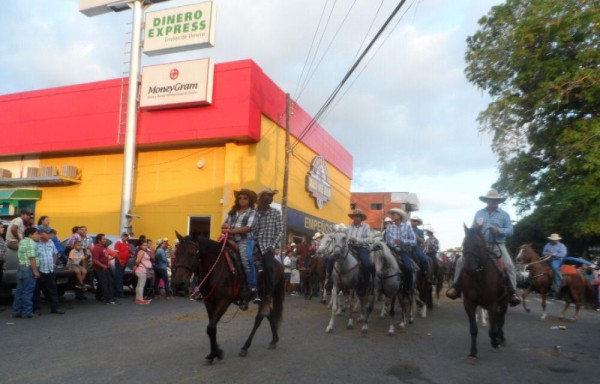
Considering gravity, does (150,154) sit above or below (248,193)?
above

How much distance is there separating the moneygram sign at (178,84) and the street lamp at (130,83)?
26.3 inches

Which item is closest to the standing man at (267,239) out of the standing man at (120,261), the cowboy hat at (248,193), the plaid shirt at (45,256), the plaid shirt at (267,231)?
the plaid shirt at (267,231)

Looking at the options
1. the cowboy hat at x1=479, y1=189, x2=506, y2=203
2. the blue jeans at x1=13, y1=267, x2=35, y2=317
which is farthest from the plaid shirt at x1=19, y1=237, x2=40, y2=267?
the cowboy hat at x1=479, y1=189, x2=506, y2=203

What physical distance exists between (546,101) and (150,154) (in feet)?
63.8

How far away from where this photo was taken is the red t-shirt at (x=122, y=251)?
15.2 meters

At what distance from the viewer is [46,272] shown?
37.4 ft

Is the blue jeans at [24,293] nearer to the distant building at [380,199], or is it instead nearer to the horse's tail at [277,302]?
the horse's tail at [277,302]

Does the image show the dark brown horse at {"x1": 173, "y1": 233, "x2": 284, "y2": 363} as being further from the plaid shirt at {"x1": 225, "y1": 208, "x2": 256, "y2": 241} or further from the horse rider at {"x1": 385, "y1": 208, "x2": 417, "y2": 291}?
the horse rider at {"x1": 385, "y1": 208, "x2": 417, "y2": 291}

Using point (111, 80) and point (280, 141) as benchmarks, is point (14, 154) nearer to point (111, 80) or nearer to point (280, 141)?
point (111, 80)

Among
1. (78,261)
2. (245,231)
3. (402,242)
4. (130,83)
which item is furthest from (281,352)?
(130,83)

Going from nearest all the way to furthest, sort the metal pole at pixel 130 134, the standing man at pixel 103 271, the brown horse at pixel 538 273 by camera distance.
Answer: the brown horse at pixel 538 273 → the standing man at pixel 103 271 → the metal pole at pixel 130 134

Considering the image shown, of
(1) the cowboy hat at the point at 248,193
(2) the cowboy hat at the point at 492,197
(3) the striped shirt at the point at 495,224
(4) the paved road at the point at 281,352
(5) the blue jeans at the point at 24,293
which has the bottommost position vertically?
(4) the paved road at the point at 281,352

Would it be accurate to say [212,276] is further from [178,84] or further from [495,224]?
[178,84]

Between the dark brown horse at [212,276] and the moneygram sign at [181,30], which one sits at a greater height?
the moneygram sign at [181,30]
